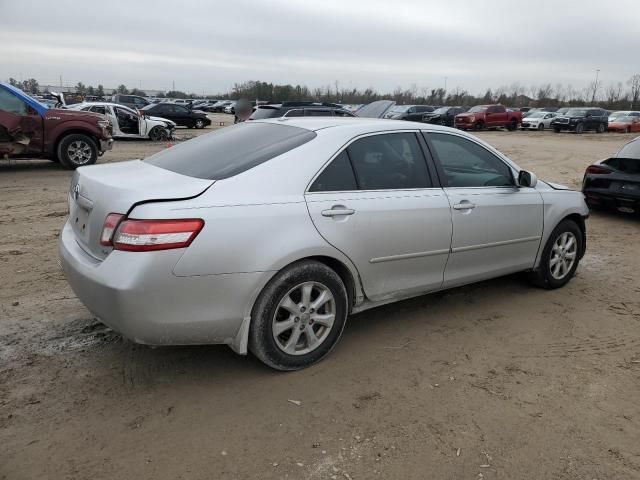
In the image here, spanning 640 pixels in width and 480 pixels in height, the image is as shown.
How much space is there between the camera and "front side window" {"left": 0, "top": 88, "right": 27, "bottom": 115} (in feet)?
33.6

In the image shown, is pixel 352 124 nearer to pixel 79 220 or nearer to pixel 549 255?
pixel 79 220

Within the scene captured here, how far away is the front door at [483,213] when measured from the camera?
411 centimetres

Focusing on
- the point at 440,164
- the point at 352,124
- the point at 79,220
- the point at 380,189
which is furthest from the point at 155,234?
the point at 440,164

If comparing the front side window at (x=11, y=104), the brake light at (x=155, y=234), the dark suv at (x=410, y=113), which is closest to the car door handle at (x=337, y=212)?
the brake light at (x=155, y=234)

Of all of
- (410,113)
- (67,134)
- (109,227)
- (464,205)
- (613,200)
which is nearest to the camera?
(109,227)

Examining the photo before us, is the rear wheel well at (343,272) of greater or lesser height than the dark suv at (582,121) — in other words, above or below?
below

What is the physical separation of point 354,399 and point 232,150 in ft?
5.95

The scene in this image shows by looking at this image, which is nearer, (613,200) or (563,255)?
(563,255)

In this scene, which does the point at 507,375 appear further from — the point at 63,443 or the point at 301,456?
the point at 63,443

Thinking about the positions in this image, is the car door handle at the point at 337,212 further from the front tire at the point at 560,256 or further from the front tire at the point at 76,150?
the front tire at the point at 76,150

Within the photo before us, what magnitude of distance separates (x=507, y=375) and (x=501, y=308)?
3.99ft

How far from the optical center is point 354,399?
10.4 feet

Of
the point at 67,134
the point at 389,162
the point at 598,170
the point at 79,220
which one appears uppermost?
the point at 389,162

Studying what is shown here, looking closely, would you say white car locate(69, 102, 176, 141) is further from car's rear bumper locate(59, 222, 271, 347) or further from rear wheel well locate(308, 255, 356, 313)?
rear wheel well locate(308, 255, 356, 313)
